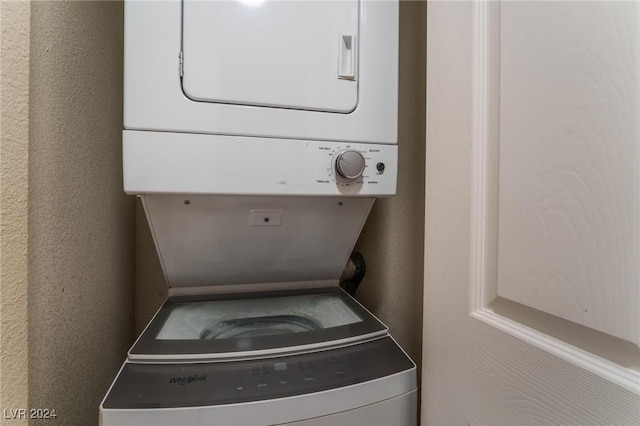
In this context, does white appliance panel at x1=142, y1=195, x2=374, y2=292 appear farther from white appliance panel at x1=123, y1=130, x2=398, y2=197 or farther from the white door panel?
the white door panel

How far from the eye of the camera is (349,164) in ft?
2.69

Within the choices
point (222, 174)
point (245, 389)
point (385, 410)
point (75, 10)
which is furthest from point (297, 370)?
point (75, 10)

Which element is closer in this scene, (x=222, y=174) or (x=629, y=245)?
(x=629, y=245)

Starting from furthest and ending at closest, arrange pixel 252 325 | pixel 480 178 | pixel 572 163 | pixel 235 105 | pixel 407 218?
pixel 407 218, pixel 252 325, pixel 235 105, pixel 480 178, pixel 572 163

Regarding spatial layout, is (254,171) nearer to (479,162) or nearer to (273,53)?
(273,53)

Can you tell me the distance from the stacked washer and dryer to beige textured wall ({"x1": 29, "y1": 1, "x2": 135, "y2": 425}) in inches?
7.8

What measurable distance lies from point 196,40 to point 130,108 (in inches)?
10.5

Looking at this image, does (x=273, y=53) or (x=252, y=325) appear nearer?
(x=273, y=53)

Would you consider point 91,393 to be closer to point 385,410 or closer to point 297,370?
point 297,370

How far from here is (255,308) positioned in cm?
106

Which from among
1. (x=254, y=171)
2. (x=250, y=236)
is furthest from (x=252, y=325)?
(x=254, y=171)

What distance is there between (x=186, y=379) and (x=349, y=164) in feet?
2.36

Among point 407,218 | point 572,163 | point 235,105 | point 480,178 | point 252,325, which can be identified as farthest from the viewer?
point 407,218

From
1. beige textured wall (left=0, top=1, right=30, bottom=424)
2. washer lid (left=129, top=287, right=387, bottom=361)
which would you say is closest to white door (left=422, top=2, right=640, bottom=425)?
washer lid (left=129, top=287, right=387, bottom=361)
